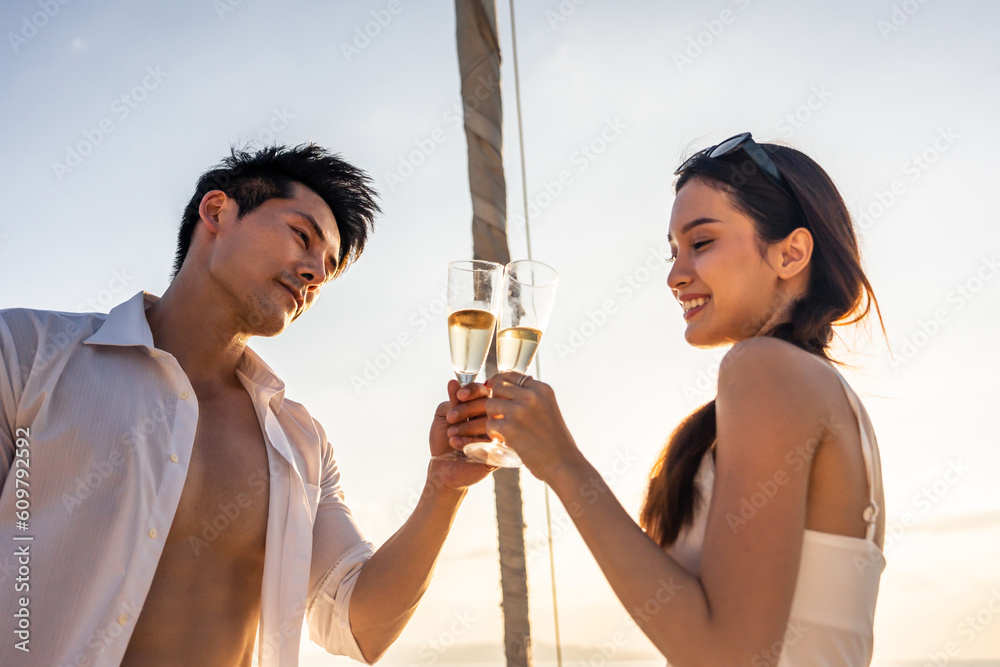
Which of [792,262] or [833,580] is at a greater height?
[792,262]

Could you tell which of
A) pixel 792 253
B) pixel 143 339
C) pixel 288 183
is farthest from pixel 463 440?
pixel 288 183

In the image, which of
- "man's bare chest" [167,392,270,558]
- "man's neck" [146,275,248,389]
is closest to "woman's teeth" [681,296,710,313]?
"man's bare chest" [167,392,270,558]

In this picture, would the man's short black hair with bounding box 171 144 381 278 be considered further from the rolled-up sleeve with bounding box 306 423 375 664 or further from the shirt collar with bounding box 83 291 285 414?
the rolled-up sleeve with bounding box 306 423 375 664

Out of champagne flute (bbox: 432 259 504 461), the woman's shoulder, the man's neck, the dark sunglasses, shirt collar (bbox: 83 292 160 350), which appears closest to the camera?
the woman's shoulder

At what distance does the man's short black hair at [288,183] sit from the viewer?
3.10 m

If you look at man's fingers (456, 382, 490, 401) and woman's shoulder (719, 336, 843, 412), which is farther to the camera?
man's fingers (456, 382, 490, 401)

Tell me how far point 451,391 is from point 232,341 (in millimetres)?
1312

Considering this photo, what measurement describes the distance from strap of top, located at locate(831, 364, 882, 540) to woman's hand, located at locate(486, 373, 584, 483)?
575 millimetres

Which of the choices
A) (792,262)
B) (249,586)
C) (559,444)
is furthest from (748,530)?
(249,586)

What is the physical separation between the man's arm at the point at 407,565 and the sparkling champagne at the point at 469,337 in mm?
618

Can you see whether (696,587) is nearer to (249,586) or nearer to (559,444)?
(559,444)

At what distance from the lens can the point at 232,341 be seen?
2896 mm

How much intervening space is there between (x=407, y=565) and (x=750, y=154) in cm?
179

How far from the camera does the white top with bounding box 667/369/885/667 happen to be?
4.40 ft
